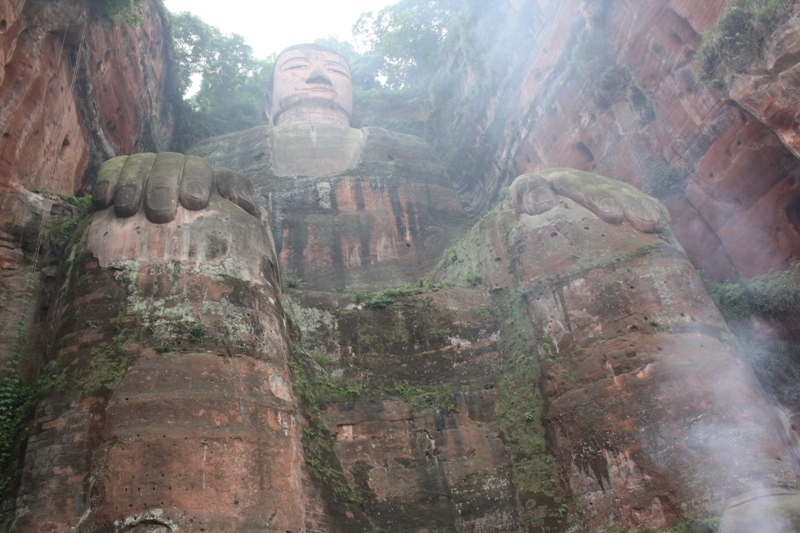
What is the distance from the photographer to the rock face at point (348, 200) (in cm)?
1770

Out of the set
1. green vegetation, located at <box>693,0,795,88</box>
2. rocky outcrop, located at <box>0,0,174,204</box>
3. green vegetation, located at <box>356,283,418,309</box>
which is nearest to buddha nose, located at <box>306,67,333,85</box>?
rocky outcrop, located at <box>0,0,174,204</box>

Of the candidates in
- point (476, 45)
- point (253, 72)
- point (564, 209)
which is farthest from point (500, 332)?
point (253, 72)

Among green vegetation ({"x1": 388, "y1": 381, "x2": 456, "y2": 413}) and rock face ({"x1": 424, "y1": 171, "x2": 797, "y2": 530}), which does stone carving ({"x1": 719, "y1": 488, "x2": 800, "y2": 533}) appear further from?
green vegetation ({"x1": 388, "y1": 381, "x2": 456, "y2": 413})

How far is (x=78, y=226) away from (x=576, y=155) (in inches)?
452

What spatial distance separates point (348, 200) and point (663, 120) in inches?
345

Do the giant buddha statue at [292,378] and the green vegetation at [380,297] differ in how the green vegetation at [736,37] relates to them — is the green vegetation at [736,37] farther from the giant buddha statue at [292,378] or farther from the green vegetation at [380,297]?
the green vegetation at [380,297]

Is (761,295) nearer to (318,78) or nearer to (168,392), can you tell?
(168,392)

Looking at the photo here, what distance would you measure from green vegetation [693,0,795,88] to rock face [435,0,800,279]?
27 cm

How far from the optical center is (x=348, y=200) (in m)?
19.2

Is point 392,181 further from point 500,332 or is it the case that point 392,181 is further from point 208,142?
point 500,332

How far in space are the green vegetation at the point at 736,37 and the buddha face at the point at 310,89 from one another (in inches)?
596

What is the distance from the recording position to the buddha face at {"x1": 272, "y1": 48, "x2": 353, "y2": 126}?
81.7 ft

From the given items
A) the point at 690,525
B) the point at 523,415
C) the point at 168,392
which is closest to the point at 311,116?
the point at 523,415

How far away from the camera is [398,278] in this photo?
17.5 m
